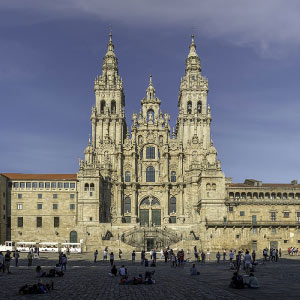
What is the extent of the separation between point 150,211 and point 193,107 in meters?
23.4

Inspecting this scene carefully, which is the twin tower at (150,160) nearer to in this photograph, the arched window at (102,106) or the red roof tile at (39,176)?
the arched window at (102,106)

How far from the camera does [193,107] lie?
323 feet

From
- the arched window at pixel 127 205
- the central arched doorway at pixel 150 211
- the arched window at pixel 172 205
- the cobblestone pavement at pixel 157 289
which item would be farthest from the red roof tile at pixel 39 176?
the cobblestone pavement at pixel 157 289

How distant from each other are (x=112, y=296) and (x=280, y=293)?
29.8 ft

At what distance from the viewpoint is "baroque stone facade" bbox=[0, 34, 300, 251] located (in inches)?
3280

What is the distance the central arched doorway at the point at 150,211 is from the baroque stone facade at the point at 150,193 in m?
0.20

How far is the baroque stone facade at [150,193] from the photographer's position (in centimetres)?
8331

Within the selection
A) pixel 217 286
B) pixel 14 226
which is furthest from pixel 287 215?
pixel 217 286

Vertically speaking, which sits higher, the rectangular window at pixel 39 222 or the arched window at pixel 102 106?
the arched window at pixel 102 106

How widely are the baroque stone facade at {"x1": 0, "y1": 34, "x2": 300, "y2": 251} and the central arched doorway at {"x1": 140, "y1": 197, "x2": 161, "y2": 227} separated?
201 millimetres

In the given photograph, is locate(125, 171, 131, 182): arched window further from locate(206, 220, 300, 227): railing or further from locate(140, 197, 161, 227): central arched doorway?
locate(206, 220, 300, 227): railing

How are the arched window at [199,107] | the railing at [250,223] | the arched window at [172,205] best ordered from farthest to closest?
the arched window at [199,107] < the arched window at [172,205] < the railing at [250,223]

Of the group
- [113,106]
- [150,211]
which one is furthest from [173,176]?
[113,106]

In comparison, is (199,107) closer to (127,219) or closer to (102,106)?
(102,106)
